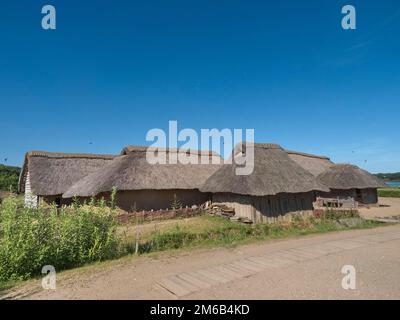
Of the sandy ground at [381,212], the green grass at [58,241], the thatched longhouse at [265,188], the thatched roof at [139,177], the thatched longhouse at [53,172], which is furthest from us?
the thatched longhouse at [53,172]

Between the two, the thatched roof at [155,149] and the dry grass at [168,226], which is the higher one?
the thatched roof at [155,149]

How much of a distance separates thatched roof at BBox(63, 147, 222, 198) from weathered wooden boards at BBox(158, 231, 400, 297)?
11019mm

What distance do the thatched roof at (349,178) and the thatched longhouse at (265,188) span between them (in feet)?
24.6

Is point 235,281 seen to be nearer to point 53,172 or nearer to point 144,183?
point 144,183

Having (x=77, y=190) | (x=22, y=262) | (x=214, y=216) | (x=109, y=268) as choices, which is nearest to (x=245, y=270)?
(x=109, y=268)

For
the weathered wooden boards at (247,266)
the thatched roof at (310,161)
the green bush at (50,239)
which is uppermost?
the thatched roof at (310,161)

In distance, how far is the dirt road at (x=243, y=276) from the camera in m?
5.46

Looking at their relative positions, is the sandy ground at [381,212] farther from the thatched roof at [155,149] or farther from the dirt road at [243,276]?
the thatched roof at [155,149]

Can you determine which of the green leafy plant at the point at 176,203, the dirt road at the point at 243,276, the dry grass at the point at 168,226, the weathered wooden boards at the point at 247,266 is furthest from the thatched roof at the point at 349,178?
the dirt road at the point at 243,276

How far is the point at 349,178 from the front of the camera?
25125mm

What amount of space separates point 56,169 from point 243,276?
67.2 ft

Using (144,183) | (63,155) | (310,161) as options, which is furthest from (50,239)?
(310,161)

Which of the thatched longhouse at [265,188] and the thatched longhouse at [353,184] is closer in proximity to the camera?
the thatched longhouse at [265,188]

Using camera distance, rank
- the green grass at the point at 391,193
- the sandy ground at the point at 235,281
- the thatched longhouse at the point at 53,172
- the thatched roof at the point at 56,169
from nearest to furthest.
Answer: the sandy ground at the point at 235,281, the thatched longhouse at the point at 53,172, the thatched roof at the point at 56,169, the green grass at the point at 391,193
